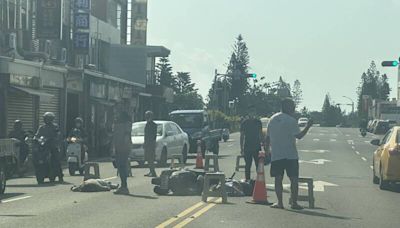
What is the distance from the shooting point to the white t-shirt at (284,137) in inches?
543

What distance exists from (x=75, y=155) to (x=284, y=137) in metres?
9.96

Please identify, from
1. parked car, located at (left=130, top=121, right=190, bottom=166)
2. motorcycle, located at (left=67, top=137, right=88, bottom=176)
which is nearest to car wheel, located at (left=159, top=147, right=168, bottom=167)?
parked car, located at (left=130, top=121, right=190, bottom=166)

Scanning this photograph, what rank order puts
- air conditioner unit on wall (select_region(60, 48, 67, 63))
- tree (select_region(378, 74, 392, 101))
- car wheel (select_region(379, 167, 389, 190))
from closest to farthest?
1. car wheel (select_region(379, 167, 389, 190))
2. air conditioner unit on wall (select_region(60, 48, 67, 63))
3. tree (select_region(378, 74, 392, 101))

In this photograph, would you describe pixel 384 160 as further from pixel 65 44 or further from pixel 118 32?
pixel 118 32

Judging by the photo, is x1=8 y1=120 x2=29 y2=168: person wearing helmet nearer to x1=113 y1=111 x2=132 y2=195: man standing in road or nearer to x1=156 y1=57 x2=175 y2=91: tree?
x1=113 y1=111 x2=132 y2=195: man standing in road

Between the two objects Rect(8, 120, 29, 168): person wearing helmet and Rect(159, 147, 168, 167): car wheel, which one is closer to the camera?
Rect(8, 120, 29, 168): person wearing helmet

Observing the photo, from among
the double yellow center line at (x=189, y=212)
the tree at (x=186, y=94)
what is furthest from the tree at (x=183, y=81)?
the double yellow center line at (x=189, y=212)

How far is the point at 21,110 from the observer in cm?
3128

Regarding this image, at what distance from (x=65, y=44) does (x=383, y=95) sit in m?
151

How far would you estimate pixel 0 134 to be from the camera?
1110 inches

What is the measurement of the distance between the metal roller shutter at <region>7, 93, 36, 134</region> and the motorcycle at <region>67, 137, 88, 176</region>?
772 centimetres

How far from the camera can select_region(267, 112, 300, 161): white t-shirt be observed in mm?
13789

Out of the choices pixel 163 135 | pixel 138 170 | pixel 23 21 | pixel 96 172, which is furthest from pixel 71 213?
pixel 23 21

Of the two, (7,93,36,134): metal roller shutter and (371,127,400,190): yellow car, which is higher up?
(7,93,36,134): metal roller shutter
